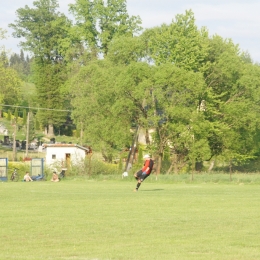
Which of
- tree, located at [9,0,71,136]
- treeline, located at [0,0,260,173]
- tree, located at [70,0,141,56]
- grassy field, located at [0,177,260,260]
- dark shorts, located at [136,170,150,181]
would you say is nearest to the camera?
grassy field, located at [0,177,260,260]

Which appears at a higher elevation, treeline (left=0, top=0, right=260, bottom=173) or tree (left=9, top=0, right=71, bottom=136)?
tree (left=9, top=0, right=71, bottom=136)

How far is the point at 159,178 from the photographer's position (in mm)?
56000

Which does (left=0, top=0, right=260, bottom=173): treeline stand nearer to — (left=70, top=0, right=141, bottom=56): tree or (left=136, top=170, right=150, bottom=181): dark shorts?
(left=70, top=0, right=141, bottom=56): tree

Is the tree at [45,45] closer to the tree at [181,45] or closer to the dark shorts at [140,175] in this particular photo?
the tree at [181,45]

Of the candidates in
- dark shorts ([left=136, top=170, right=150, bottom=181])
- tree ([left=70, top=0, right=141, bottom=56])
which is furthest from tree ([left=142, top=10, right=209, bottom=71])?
dark shorts ([left=136, top=170, right=150, bottom=181])

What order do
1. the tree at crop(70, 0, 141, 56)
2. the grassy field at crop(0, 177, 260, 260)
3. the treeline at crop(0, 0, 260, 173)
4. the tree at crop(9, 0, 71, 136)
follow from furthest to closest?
the tree at crop(9, 0, 71, 136) → the tree at crop(70, 0, 141, 56) → the treeline at crop(0, 0, 260, 173) → the grassy field at crop(0, 177, 260, 260)

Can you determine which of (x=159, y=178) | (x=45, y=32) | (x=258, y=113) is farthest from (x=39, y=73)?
(x=159, y=178)

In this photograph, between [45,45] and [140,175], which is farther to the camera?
[45,45]

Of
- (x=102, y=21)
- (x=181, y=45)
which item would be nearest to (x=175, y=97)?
(x=181, y=45)

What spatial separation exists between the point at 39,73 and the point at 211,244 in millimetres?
105837

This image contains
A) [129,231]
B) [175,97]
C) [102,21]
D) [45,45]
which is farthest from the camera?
[45,45]

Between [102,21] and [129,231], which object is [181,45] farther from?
[129,231]

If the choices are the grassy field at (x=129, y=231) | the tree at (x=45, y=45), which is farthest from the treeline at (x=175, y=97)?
the grassy field at (x=129, y=231)

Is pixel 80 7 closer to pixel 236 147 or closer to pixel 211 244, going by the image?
pixel 236 147
